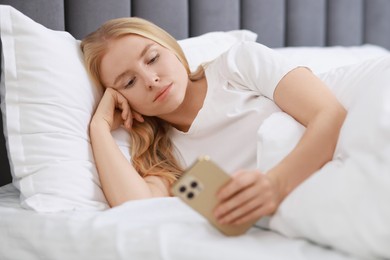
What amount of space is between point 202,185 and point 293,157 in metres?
0.19

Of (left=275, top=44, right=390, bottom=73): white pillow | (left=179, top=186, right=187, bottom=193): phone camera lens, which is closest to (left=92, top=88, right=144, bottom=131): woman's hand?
(left=179, top=186, right=187, bottom=193): phone camera lens

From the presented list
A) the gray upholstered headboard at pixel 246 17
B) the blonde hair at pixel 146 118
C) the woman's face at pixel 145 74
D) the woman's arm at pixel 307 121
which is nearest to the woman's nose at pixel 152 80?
the woman's face at pixel 145 74

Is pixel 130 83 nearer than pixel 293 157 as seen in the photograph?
No

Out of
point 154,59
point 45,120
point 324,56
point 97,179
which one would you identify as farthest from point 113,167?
point 324,56

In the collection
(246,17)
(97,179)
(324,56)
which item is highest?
(246,17)

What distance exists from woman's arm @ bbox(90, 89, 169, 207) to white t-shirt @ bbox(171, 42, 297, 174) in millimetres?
135

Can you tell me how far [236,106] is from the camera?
1144 mm

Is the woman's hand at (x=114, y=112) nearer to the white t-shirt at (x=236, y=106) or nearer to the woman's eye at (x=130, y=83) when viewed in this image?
the woman's eye at (x=130, y=83)

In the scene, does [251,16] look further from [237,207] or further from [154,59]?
[237,207]

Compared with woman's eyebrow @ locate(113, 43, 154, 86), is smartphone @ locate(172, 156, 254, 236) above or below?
below

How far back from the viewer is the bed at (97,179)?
714 millimetres

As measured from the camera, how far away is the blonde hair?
1.16 m

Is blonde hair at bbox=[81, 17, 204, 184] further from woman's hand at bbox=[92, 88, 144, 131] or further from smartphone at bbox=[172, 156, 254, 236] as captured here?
smartphone at bbox=[172, 156, 254, 236]

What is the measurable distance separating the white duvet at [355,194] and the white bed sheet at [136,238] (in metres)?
0.03
